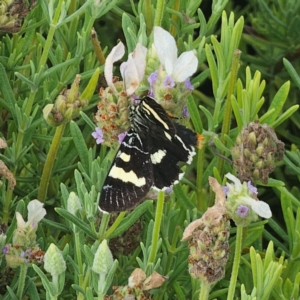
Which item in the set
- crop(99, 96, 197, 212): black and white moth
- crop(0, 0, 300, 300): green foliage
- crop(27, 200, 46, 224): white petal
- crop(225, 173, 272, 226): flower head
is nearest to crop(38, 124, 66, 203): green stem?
crop(0, 0, 300, 300): green foliage

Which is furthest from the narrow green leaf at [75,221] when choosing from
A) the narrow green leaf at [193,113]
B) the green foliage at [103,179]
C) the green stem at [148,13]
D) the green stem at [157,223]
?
the green stem at [148,13]

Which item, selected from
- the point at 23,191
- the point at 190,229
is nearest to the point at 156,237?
the point at 190,229

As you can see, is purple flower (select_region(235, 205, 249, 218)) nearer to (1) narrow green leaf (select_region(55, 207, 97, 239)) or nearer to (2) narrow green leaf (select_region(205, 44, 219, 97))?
(1) narrow green leaf (select_region(55, 207, 97, 239))

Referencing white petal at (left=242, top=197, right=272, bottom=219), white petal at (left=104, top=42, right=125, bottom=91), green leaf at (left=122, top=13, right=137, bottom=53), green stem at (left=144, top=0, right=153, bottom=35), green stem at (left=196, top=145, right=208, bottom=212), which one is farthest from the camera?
green stem at (left=144, top=0, right=153, bottom=35)

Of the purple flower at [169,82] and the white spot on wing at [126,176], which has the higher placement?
the purple flower at [169,82]

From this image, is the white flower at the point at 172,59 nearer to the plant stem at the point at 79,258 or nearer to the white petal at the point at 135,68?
the white petal at the point at 135,68

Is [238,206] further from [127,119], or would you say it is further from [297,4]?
[297,4]
